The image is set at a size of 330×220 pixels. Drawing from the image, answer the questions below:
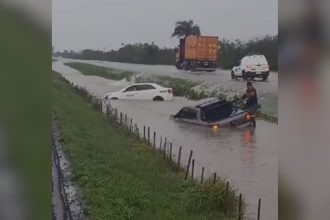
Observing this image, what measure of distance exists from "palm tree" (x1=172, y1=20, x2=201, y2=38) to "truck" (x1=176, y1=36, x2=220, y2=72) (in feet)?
0.10

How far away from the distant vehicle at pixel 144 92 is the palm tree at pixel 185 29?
1.11ft

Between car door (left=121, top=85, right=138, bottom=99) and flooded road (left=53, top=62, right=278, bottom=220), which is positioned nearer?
flooded road (left=53, top=62, right=278, bottom=220)

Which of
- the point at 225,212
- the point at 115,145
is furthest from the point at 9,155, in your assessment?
the point at 225,212

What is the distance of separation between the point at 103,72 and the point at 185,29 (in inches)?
22.3

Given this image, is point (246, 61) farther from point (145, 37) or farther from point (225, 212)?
point (225, 212)

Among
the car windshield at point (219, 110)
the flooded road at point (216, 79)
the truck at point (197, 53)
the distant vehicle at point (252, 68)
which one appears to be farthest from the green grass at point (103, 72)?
the distant vehicle at point (252, 68)

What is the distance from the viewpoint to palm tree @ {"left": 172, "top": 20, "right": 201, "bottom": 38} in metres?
2.84

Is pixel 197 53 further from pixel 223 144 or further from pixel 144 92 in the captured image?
pixel 223 144

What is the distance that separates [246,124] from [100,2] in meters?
1.14

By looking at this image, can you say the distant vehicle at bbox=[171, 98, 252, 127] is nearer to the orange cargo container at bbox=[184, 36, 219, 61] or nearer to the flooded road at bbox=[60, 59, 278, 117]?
the flooded road at bbox=[60, 59, 278, 117]

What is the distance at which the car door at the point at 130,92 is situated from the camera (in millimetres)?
2918

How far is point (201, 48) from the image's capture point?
292 centimetres

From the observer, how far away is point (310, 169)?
2.80 m

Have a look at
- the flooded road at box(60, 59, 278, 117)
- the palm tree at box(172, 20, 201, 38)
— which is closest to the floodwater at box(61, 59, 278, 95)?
the flooded road at box(60, 59, 278, 117)
